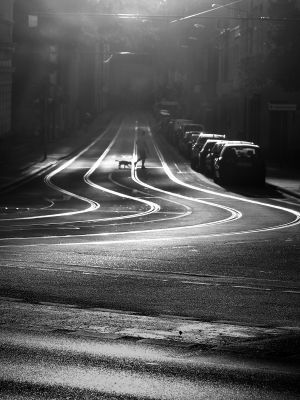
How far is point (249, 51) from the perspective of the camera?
245ft

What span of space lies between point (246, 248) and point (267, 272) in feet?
11.4

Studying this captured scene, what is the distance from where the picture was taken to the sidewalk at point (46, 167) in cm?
4062

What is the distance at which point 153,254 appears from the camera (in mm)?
17422

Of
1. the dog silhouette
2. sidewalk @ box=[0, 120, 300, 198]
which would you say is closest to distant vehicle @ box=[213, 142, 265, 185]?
sidewalk @ box=[0, 120, 300, 198]

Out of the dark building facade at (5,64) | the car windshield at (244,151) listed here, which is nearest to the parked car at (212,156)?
the car windshield at (244,151)

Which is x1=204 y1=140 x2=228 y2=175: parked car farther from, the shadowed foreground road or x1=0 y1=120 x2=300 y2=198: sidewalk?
the shadowed foreground road

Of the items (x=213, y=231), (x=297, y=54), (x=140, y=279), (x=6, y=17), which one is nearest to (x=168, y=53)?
(x=6, y=17)

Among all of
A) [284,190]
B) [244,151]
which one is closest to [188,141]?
[244,151]

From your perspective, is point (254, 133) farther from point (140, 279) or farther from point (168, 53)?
point (168, 53)

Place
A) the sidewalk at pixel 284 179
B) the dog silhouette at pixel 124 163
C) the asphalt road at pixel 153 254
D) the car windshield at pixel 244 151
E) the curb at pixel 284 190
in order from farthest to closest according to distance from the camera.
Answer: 1. the dog silhouette at pixel 124 163
2. the car windshield at pixel 244 151
3. the sidewalk at pixel 284 179
4. the curb at pixel 284 190
5. the asphalt road at pixel 153 254

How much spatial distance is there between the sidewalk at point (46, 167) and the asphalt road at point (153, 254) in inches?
105

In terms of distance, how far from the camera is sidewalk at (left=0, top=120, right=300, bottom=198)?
40625mm

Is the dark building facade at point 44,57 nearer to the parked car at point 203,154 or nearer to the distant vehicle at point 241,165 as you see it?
the parked car at point 203,154

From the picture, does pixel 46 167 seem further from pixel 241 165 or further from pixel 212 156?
pixel 241 165
